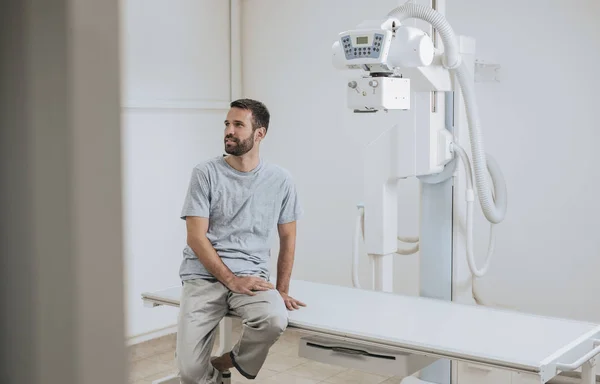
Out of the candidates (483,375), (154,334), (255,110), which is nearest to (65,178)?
(255,110)

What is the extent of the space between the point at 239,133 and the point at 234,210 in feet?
1.04

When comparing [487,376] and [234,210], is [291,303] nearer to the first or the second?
[234,210]

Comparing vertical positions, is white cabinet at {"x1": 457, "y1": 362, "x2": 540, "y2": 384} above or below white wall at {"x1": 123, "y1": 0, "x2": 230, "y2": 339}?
below

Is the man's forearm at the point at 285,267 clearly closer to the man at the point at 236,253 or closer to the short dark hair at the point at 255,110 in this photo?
the man at the point at 236,253

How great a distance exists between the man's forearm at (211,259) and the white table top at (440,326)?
0.99 ft

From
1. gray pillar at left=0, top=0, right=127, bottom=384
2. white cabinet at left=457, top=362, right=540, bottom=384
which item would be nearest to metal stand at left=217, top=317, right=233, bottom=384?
white cabinet at left=457, top=362, right=540, bottom=384

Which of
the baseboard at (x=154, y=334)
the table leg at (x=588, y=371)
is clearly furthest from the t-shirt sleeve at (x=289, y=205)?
the baseboard at (x=154, y=334)

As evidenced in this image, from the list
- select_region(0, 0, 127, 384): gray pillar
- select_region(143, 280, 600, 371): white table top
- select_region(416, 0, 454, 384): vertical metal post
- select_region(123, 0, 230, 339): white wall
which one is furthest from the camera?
select_region(123, 0, 230, 339): white wall

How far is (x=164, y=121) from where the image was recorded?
4.81 metres

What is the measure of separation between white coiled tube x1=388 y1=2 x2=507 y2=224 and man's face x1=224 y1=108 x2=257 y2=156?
0.72 metres

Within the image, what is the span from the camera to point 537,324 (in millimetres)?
2957

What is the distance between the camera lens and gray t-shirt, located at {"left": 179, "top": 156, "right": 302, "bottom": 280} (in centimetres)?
318

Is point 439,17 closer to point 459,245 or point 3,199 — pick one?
point 459,245

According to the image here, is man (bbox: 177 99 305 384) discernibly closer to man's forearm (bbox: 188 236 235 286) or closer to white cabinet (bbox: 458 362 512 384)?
man's forearm (bbox: 188 236 235 286)
